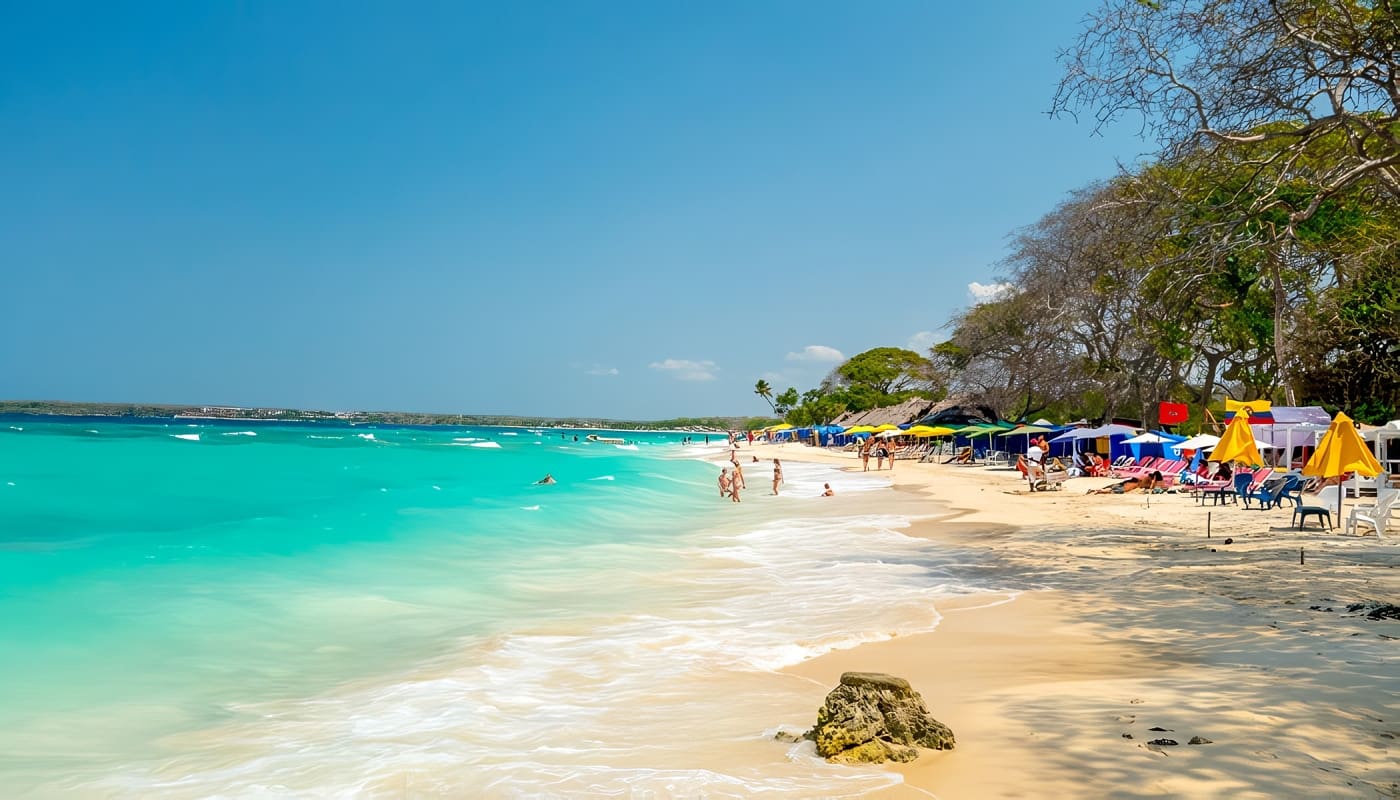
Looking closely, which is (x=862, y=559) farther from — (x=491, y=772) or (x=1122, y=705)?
(x=491, y=772)

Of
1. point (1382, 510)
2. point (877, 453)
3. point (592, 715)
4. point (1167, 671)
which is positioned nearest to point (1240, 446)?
point (1382, 510)

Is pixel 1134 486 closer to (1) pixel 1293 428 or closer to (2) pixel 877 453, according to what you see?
(1) pixel 1293 428

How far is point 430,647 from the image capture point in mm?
8250

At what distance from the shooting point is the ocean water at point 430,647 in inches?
190

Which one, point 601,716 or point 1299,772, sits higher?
point 1299,772

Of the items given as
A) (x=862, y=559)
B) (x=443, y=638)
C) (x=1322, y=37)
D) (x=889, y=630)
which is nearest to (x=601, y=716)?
(x=889, y=630)

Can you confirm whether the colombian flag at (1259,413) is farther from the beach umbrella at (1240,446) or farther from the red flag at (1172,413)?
the red flag at (1172,413)

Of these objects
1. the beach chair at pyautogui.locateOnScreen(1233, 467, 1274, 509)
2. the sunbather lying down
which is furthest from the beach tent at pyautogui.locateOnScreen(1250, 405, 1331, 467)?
the sunbather lying down

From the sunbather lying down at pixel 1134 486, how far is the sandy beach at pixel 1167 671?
8750mm

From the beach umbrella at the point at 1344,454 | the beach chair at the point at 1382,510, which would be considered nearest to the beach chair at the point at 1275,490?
the beach umbrella at the point at 1344,454

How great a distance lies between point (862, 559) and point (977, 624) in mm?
4511

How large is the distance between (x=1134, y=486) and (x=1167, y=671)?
17432 millimetres

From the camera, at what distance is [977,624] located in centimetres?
760

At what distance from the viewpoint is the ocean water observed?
15.8 ft
